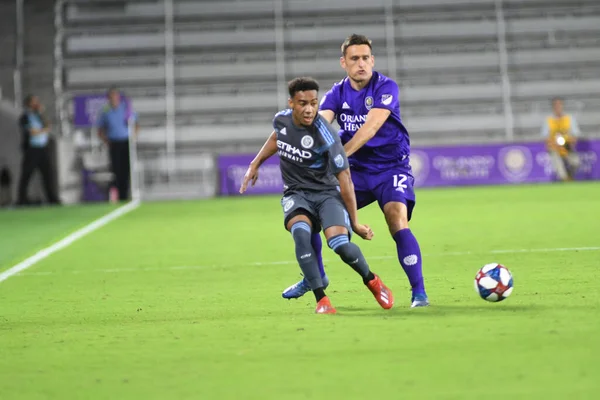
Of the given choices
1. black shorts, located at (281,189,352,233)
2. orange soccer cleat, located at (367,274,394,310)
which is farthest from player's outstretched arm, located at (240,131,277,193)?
orange soccer cleat, located at (367,274,394,310)

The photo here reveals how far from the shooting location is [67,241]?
1466 cm

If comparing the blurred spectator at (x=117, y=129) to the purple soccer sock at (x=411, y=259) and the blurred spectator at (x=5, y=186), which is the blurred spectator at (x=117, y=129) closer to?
the blurred spectator at (x=5, y=186)

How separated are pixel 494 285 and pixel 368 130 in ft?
4.46

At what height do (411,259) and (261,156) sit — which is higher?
(261,156)

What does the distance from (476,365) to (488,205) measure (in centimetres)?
1286

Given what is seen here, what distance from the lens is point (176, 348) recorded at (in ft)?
19.8

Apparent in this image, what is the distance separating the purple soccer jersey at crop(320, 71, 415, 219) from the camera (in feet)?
26.1

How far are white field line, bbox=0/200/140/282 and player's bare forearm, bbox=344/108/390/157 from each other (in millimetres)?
4240

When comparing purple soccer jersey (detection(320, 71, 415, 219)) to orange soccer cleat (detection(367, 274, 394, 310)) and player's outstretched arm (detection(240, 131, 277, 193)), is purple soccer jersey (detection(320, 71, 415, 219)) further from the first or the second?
orange soccer cleat (detection(367, 274, 394, 310))

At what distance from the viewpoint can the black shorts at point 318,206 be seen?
7488 millimetres

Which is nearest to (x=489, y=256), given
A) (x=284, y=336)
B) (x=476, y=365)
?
(x=284, y=336)

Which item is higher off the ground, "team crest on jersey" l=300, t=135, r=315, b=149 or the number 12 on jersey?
"team crest on jersey" l=300, t=135, r=315, b=149

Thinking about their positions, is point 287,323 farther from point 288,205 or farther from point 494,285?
point 494,285

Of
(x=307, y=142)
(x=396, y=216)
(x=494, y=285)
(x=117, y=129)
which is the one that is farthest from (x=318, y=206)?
(x=117, y=129)
